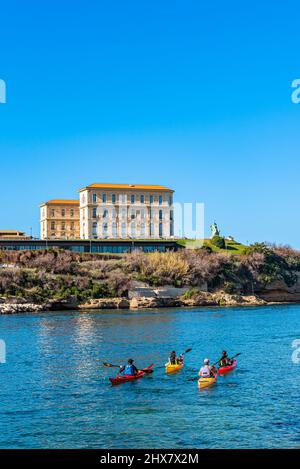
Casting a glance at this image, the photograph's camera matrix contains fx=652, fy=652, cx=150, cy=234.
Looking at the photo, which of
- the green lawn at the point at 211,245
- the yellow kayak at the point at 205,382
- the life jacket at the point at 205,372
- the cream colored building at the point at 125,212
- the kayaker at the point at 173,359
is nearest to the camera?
the yellow kayak at the point at 205,382

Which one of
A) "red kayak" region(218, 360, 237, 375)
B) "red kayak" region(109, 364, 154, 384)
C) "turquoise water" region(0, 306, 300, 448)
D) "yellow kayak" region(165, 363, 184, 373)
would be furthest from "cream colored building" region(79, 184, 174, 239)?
"red kayak" region(109, 364, 154, 384)

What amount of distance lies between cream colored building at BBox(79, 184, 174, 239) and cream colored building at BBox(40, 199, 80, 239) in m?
8.97

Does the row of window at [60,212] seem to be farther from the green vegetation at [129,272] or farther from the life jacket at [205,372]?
the life jacket at [205,372]

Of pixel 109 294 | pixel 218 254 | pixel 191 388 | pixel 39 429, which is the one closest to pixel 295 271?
pixel 218 254

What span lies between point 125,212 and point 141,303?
2329 inches

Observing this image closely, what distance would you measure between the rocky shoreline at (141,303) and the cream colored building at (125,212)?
154 ft

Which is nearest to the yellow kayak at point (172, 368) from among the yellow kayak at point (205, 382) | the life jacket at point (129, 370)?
the life jacket at point (129, 370)

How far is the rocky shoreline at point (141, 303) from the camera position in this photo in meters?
92.7

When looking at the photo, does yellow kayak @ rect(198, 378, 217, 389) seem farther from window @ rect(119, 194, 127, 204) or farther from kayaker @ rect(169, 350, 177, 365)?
window @ rect(119, 194, 127, 204)

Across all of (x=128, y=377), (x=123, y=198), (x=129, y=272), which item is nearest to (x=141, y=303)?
(x=129, y=272)

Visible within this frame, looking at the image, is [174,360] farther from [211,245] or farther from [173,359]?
[211,245]

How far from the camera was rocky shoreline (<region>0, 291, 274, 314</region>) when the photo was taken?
9269 cm

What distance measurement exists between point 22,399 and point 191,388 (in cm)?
892

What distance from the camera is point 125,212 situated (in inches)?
6289
